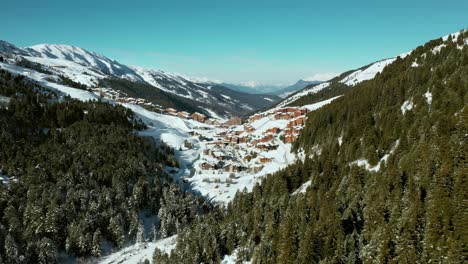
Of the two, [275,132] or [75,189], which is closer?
[75,189]

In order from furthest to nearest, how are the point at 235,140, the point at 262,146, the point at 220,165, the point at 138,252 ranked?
the point at 235,140 < the point at 262,146 < the point at 220,165 < the point at 138,252

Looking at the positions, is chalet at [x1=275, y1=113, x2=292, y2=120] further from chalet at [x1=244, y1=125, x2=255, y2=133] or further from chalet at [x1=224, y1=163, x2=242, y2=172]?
chalet at [x1=224, y1=163, x2=242, y2=172]

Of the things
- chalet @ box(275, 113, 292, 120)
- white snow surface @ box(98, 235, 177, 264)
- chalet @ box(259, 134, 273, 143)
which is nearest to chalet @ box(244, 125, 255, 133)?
chalet @ box(275, 113, 292, 120)

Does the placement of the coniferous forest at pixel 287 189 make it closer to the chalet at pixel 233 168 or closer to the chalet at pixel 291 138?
the chalet at pixel 233 168

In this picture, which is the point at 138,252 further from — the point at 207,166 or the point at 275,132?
the point at 275,132

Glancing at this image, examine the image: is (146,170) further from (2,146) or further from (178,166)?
(2,146)

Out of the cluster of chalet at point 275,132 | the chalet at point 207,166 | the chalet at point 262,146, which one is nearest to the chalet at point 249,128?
the cluster of chalet at point 275,132

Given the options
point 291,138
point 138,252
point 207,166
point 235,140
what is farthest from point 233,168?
point 138,252

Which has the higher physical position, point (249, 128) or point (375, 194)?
point (249, 128)
